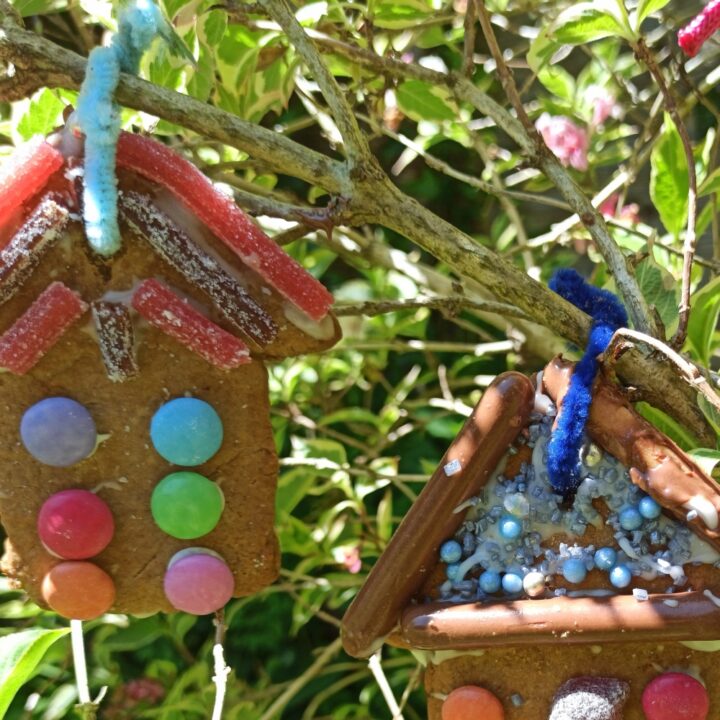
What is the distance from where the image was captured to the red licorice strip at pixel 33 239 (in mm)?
621

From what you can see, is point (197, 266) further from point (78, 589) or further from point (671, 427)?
point (671, 427)

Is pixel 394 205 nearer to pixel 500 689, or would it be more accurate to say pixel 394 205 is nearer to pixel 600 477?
pixel 600 477

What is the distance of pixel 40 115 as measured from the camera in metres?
0.78

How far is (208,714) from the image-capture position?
1.38 meters

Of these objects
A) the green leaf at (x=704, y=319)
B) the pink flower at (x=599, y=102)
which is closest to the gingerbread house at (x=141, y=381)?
the green leaf at (x=704, y=319)

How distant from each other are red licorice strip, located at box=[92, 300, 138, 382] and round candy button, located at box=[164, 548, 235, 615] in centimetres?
14

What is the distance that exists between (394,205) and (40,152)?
0.79 feet

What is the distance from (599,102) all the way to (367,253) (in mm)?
468

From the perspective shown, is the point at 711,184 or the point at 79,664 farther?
the point at 711,184

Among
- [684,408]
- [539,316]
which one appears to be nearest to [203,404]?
[539,316]

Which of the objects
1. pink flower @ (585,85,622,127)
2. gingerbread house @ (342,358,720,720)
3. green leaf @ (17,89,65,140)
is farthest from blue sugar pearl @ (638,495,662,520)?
pink flower @ (585,85,622,127)

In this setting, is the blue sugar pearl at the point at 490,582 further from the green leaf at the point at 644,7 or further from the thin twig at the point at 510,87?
the green leaf at the point at 644,7

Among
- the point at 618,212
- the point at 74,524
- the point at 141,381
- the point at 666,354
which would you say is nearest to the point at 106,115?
the point at 141,381

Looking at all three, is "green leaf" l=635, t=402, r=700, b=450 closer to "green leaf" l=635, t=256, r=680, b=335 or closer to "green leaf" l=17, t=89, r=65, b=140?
"green leaf" l=635, t=256, r=680, b=335
